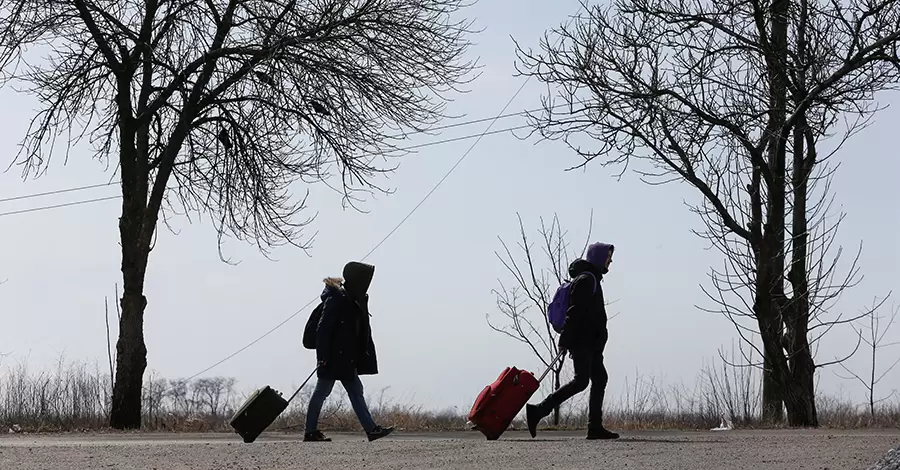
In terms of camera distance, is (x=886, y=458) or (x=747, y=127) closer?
(x=886, y=458)

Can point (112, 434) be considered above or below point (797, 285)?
below

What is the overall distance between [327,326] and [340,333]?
14 centimetres

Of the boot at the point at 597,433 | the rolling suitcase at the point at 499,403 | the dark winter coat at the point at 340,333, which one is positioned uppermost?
the dark winter coat at the point at 340,333

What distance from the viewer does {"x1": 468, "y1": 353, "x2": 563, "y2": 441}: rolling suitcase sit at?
11.2 meters

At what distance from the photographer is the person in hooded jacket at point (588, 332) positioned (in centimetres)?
1095

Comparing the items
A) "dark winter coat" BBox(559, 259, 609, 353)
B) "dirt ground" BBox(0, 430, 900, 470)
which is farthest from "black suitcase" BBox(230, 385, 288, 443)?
"dark winter coat" BBox(559, 259, 609, 353)

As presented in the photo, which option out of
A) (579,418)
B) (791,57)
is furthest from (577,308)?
(579,418)

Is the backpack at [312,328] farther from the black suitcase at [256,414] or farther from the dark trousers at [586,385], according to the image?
the dark trousers at [586,385]

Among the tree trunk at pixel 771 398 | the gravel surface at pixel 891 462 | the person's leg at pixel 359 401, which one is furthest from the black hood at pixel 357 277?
the tree trunk at pixel 771 398

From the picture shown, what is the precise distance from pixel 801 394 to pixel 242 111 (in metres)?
8.66

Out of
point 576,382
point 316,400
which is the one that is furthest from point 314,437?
point 576,382

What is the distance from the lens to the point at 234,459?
9578mm

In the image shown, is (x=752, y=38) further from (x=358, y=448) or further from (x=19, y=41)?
(x=19, y=41)

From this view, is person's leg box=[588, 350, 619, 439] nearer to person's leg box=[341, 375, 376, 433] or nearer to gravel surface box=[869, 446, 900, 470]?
person's leg box=[341, 375, 376, 433]
